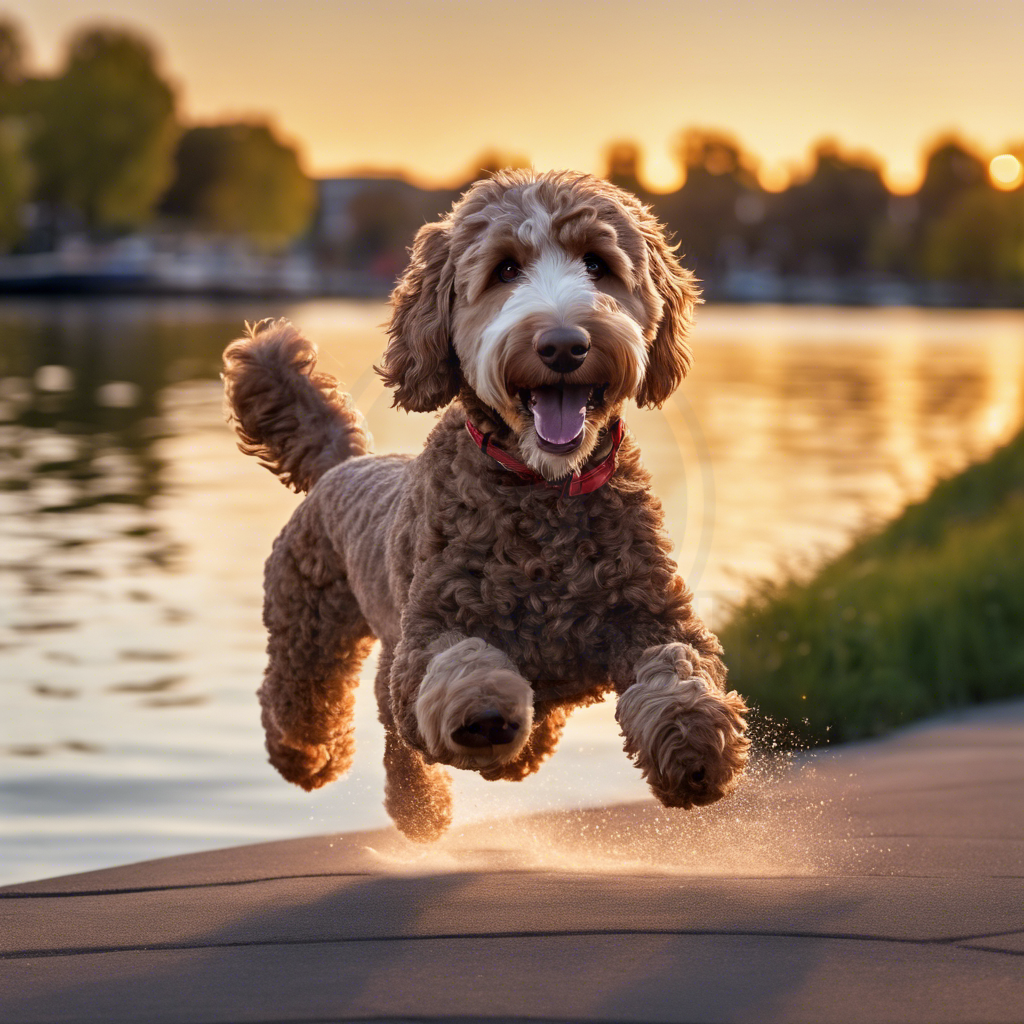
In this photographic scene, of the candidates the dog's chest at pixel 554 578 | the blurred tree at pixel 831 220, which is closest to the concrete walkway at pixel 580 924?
the dog's chest at pixel 554 578

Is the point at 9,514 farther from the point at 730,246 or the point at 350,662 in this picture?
the point at 730,246

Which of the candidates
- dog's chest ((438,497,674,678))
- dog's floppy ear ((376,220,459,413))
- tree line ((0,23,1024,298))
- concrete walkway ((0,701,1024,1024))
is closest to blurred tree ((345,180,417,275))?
tree line ((0,23,1024,298))

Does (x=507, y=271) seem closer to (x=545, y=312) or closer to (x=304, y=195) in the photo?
(x=545, y=312)

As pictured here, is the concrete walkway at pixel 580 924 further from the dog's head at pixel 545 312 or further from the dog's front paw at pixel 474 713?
the dog's head at pixel 545 312

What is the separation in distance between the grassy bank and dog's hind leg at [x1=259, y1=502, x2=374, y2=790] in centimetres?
245

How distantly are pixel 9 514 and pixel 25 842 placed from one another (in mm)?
9828

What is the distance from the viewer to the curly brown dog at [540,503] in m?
4.06

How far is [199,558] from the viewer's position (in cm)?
1391

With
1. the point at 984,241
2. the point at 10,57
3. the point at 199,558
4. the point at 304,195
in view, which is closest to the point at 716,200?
the point at 984,241

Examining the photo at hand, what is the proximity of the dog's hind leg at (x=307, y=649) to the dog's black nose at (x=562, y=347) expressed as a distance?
6.72 ft

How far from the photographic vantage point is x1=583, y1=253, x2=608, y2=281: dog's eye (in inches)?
174

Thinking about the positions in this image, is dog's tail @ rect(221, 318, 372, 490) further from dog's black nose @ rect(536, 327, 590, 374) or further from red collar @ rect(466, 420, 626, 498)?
dog's black nose @ rect(536, 327, 590, 374)

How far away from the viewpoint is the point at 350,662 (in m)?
6.29

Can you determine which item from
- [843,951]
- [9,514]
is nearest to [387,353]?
[843,951]
